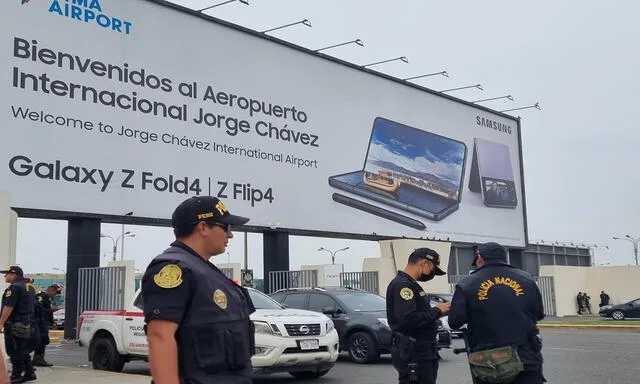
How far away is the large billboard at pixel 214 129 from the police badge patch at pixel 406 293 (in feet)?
48.5

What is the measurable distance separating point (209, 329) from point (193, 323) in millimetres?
73

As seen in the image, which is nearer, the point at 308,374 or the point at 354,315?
the point at 308,374

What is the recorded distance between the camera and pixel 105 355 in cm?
1220

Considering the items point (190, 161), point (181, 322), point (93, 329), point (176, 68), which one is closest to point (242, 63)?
point (176, 68)

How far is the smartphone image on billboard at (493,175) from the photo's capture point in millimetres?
35062

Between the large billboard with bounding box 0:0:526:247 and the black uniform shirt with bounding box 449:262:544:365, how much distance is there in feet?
51.1

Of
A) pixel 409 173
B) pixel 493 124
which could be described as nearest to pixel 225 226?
pixel 409 173

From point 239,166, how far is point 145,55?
15.6 feet

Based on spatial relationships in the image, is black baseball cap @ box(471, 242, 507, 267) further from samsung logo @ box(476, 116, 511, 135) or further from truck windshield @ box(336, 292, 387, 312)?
samsung logo @ box(476, 116, 511, 135)

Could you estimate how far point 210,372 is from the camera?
2.97 meters

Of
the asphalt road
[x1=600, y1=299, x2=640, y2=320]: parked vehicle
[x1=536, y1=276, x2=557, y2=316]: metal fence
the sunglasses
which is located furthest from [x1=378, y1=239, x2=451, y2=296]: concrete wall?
the sunglasses

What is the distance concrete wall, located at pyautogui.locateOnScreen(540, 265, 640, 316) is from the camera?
39250 mm

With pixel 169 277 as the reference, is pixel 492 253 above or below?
above

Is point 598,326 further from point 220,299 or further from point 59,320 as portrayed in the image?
point 220,299
